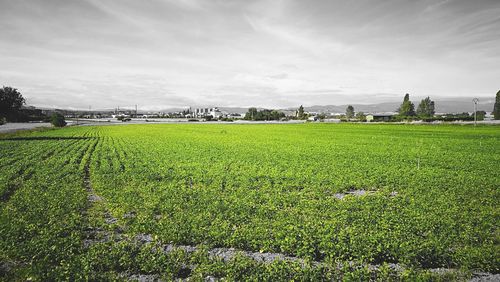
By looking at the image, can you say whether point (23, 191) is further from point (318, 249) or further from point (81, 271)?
point (318, 249)

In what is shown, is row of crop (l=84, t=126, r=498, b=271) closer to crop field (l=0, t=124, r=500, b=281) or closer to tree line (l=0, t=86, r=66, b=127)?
crop field (l=0, t=124, r=500, b=281)

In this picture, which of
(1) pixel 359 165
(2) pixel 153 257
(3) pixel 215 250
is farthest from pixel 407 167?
(2) pixel 153 257

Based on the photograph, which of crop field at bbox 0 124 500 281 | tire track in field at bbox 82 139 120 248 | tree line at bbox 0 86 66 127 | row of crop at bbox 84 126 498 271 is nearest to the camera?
crop field at bbox 0 124 500 281

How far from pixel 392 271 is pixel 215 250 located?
5357 millimetres

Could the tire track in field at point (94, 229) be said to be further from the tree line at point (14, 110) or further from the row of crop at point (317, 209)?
the tree line at point (14, 110)

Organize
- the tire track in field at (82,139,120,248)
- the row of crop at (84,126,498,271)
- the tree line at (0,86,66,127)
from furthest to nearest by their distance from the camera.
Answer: the tree line at (0,86,66,127)
the tire track in field at (82,139,120,248)
the row of crop at (84,126,498,271)

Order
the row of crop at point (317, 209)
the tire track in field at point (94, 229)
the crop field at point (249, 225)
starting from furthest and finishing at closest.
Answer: the tire track in field at point (94, 229)
the row of crop at point (317, 209)
the crop field at point (249, 225)

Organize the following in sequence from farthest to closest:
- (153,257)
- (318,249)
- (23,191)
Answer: (23,191) → (318,249) → (153,257)

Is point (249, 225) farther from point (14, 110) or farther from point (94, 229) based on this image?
point (14, 110)

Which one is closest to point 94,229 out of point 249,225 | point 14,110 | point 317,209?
point 249,225

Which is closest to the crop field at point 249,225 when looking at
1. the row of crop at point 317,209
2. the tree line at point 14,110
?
the row of crop at point 317,209

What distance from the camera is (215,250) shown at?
990cm

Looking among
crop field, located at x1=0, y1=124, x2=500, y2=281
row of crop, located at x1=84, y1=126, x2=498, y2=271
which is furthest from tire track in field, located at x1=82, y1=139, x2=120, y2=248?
row of crop, located at x1=84, y1=126, x2=498, y2=271

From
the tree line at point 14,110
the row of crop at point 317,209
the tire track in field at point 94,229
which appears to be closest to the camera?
the row of crop at point 317,209
